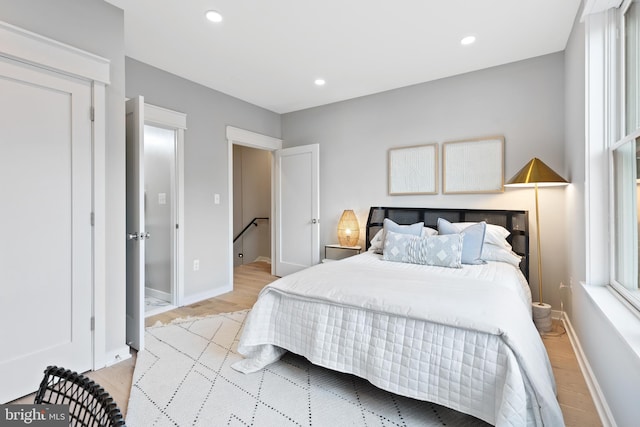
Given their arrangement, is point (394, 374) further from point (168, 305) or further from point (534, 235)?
point (168, 305)

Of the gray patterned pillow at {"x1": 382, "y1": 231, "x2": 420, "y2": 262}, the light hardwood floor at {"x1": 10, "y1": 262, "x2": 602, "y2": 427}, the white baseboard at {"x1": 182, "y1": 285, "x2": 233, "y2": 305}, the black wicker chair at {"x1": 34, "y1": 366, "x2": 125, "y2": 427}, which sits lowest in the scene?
the light hardwood floor at {"x1": 10, "y1": 262, "x2": 602, "y2": 427}

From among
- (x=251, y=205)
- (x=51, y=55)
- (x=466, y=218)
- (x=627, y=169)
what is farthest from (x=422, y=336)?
(x=251, y=205)

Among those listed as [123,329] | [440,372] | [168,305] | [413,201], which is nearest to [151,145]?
[168,305]

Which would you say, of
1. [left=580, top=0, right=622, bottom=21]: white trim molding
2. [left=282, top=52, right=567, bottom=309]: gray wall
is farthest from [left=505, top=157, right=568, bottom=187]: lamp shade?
[left=580, top=0, right=622, bottom=21]: white trim molding

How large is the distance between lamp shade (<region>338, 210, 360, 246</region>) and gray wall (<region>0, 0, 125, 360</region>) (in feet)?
8.30

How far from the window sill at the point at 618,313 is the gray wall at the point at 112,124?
9.72 ft

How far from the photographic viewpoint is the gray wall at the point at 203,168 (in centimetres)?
346

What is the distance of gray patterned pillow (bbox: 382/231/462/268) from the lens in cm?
269

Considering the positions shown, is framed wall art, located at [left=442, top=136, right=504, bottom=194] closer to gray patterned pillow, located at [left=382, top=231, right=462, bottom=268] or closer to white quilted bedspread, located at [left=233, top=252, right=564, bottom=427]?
gray patterned pillow, located at [left=382, top=231, right=462, bottom=268]

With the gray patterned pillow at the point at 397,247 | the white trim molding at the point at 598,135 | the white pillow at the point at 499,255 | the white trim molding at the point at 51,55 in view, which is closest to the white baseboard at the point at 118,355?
the white trim molding at the point at 51,55

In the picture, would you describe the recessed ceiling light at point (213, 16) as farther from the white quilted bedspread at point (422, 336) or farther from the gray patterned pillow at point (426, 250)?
the gray patterned pillow at point (426, 250)

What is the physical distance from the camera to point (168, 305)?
3570 mm

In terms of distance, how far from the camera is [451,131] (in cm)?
358

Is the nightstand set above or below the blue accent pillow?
below
